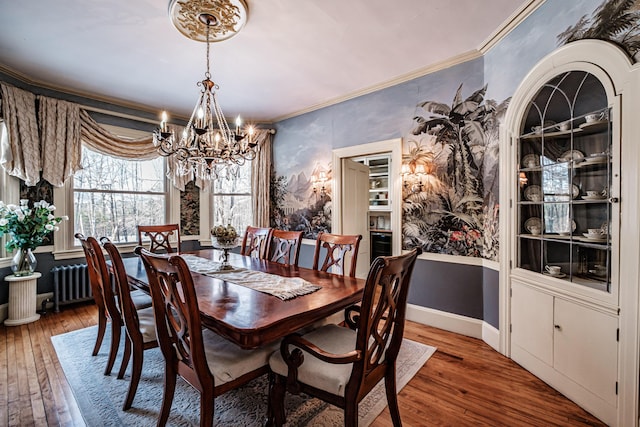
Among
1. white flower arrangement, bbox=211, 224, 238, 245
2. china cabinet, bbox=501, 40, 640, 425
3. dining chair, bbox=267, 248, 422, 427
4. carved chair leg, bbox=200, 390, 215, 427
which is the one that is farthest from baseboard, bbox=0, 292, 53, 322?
china cabinet, bbox=501, 40, 640, 425

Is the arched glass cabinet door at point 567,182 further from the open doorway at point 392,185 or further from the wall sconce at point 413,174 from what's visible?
the open doorway at point 392,185

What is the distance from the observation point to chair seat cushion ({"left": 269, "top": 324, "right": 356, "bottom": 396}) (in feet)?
4.28

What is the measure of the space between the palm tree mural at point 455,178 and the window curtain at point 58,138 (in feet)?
13.5

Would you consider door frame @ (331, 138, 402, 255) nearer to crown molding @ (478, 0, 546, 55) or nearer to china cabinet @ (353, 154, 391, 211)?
crown molding @ (478, 0, 546, 55)

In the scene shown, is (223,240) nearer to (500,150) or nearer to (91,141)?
(500,150)

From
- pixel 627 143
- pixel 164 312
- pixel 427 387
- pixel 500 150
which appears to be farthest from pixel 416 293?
pixel 164 312

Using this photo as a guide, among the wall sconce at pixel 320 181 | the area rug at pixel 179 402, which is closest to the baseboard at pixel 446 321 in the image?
the area rug at pixel 179 402

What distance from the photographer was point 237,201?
5117 millimetres

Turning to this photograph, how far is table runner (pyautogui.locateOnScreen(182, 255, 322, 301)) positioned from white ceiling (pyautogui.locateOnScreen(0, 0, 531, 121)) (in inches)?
79.7

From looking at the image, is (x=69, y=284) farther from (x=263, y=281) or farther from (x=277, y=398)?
(x=277, y=398)

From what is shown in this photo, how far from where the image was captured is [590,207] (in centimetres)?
190

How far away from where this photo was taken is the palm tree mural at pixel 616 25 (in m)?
1.56

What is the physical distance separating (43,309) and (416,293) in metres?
4.49

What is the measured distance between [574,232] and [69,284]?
524 cm
